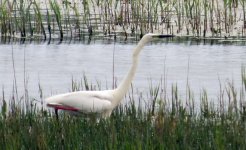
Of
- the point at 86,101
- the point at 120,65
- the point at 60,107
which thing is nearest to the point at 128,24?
the point at 120,65

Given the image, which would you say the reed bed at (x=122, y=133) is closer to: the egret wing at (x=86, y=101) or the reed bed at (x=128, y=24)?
the egret wing at (x=86, y=101)

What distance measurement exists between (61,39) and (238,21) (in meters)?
4.32

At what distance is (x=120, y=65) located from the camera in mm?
17406

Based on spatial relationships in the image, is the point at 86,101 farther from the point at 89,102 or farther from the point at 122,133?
the point at 122,133

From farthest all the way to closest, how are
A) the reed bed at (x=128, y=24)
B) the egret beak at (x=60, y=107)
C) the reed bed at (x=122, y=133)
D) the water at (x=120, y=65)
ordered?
1. the reed bed at (x=128, y=24)
2. the water at (x=120, y=65)
3. the egret beak at (x=60, y=107)
4. the reed bed at (x=122, y=133)

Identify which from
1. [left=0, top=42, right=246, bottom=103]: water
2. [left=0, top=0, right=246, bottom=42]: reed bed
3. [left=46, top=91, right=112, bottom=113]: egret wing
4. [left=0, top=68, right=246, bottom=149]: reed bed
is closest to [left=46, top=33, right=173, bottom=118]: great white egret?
[left=46, top=91, right=112, bottom=113]: egret wing

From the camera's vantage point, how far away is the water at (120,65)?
15211 millimetres

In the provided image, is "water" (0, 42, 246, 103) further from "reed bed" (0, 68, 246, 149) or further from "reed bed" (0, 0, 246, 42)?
"reed bed" (0, 68, 246, 149)

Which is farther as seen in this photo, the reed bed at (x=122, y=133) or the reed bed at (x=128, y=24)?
the reed bed at (x=128, y=24)

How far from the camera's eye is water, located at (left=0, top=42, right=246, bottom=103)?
15211 mm

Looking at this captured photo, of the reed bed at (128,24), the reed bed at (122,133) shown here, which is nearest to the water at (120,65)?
the reed bed at (128,24)

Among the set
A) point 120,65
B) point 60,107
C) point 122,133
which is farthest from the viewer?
point 120,65

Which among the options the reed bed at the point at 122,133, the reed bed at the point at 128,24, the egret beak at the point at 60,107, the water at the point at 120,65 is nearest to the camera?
the reed bed at the point at 122,133

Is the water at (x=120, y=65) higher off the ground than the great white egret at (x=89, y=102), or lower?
lower
